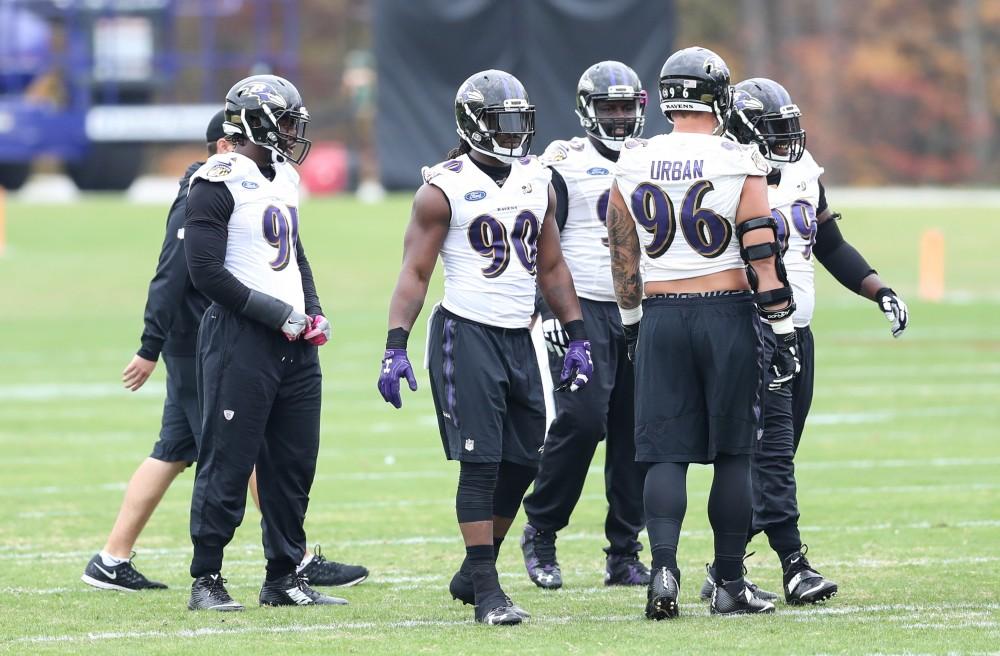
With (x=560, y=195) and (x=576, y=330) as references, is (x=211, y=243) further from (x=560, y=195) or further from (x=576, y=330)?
(x=560, y=195)

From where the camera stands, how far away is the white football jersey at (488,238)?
661cm

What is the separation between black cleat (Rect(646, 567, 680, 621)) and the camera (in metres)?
6.30

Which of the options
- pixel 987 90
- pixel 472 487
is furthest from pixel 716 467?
pixel 987 90

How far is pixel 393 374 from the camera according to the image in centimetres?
650

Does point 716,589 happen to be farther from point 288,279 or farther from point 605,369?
point 288,279

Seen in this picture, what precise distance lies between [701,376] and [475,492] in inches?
36.5

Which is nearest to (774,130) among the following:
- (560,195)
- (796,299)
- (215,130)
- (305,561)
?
(796,299)

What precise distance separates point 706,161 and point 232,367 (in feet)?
6.27

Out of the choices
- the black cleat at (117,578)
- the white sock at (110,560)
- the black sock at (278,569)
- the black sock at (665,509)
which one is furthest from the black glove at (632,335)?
the white sock at (110,560)

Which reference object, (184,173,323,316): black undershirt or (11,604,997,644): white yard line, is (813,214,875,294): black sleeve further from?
(184,173,323,316): black undershirt

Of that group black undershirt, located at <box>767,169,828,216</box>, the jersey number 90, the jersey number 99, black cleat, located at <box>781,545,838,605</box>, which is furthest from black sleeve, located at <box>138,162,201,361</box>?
black cleat, located at <box>781,545,838,605</box>

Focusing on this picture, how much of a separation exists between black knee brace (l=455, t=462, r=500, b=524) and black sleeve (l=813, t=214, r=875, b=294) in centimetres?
179

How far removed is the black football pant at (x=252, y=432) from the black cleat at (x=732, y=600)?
1.64 metres

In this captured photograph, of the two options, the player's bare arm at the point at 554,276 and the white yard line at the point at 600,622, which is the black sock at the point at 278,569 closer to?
the white yard line at the point at 600,622
